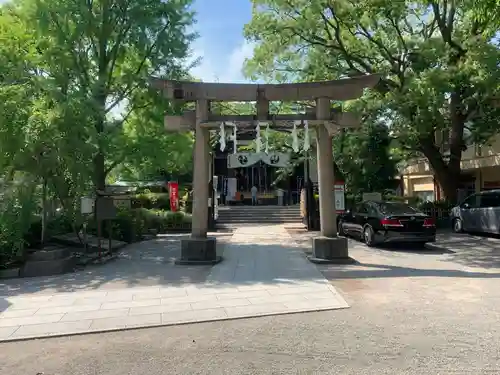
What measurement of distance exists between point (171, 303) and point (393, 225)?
8.47m

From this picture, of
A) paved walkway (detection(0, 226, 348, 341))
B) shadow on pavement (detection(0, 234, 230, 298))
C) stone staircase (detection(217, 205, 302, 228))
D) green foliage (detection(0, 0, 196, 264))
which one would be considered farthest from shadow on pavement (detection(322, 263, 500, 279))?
stone staircase (detection(217, 205, 302, 228))

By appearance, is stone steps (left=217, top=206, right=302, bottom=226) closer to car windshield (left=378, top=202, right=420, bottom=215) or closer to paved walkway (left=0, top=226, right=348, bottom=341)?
car windshield (left=378, top=202, right=420, bottom=215)

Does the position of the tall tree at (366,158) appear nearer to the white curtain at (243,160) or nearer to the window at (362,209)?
the white curtain at (243,160)

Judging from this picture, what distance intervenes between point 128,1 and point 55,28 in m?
2.59

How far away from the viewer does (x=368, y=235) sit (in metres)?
14.5

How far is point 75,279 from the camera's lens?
372 inches

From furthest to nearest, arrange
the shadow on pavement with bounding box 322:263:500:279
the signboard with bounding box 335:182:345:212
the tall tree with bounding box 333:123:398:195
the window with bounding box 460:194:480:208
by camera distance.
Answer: the tall tree with bounding box 333:123:398:195 → the signboard with bounding box 335:182:345:212 → the window with bounding box 460:194:480:208 → the shadow on pavement with bounding box 322:263:500:279

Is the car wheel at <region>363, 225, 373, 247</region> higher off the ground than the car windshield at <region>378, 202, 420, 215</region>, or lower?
lower

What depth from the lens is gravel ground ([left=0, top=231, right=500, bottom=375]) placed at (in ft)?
14.7

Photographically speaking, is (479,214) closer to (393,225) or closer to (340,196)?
(340,196)

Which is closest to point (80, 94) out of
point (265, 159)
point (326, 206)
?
point (326, 206)

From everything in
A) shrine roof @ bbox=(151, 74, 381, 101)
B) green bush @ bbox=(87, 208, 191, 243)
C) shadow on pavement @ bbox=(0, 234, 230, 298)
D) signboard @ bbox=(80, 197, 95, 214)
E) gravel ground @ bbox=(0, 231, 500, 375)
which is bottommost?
gravel ground @ bbox=(0, 231, 500, 375)

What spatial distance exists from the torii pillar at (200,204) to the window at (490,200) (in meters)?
10.9

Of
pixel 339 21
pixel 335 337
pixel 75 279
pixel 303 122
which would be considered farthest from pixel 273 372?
pixel 339 21
